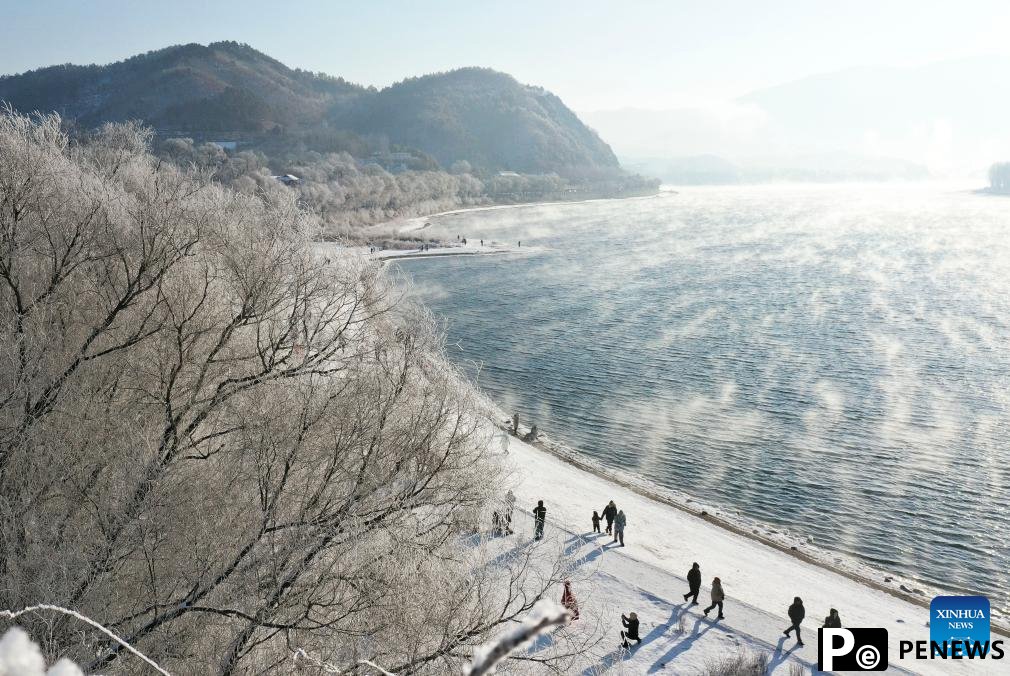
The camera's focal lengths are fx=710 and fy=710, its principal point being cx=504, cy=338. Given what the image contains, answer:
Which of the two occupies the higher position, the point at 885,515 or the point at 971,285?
the point at 971,285

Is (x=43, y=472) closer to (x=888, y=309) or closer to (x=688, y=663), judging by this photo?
(x=688, y=663)

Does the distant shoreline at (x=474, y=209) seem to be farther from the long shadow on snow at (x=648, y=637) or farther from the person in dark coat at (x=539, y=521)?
the long shadow on snow at (x=648, y=637)

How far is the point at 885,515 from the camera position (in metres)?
21.1

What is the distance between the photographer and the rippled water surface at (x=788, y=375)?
21500mm

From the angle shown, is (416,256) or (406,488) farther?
Answer: (416,256)

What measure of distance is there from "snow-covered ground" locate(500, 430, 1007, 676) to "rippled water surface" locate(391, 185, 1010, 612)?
2.90 meters

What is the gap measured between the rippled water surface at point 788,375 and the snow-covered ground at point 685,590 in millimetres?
2903

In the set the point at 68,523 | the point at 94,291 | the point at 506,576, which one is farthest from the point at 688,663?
the point at 94,291

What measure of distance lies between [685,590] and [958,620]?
251 inches

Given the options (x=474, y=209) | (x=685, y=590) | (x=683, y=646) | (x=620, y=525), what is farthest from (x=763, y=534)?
(x=474, y=209)

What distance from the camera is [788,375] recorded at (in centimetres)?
3347

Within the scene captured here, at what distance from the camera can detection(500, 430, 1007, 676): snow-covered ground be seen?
1233 centimetres

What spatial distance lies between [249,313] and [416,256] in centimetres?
5935

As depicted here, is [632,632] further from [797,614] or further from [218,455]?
[218,455]
